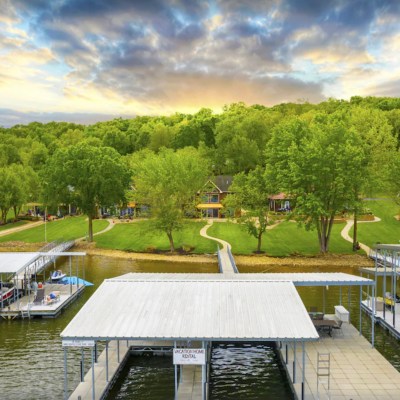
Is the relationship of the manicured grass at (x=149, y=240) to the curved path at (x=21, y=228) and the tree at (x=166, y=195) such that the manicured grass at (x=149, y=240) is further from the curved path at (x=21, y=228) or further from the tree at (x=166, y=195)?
the curved path at (x=21, y=228)

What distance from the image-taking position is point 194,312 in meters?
25.0

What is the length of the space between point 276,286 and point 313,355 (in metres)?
4.77

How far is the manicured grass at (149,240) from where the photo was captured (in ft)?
214

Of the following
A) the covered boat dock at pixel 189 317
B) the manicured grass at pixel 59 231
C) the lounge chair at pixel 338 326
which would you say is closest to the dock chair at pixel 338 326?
the lounge chair at pixel 338 326

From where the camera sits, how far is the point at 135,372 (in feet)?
91.6

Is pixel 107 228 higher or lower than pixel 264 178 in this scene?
lower

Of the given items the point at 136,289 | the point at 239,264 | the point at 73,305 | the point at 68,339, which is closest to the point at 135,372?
the point at 136,289

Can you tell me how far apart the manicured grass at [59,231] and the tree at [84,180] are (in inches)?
225

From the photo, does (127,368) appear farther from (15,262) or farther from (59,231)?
(59,231)

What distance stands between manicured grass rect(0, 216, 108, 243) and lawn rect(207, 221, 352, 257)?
787 inches

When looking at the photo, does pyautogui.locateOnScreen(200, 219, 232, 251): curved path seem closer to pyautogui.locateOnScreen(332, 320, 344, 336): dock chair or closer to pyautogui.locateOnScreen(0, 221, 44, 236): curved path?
pyautogui.locateOnScreen(0, 221, 44, 236): curved path

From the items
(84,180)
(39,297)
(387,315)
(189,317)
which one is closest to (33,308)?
(39,297)

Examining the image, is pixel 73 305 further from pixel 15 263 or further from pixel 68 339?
pixel 68 339

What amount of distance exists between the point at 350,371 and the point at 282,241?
42317 mm
